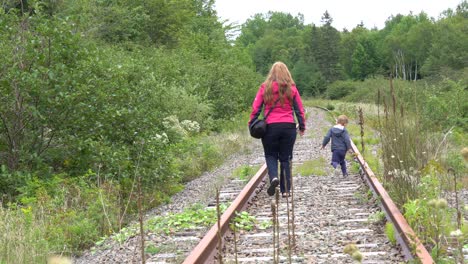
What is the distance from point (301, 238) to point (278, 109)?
8.00 feet

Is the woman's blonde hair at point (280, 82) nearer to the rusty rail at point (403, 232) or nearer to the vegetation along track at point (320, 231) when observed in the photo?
the vegetation along track at point (320, 231)

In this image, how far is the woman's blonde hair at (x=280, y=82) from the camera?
725 centimetres

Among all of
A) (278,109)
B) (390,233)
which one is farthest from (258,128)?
(390,233)

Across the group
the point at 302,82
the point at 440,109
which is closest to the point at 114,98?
the point at 440,109

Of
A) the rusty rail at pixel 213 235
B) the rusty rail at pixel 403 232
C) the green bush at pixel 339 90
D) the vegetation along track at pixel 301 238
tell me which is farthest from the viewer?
the green bush at pixel 339 90

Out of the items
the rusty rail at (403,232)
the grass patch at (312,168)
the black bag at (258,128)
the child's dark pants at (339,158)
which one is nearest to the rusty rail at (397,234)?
the rusty rail at (403,232)

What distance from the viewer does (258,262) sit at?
452cm

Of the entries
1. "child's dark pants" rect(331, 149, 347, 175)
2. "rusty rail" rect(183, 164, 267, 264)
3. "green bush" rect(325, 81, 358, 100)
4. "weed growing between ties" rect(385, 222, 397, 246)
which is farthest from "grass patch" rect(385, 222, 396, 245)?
"green bush" rect(325, 81, 358, 100)

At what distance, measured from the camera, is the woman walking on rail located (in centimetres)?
729

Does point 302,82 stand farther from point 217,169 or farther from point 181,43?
point 217,169

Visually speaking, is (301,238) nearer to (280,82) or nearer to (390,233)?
(390,233)

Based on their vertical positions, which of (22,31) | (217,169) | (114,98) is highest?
(22,31)

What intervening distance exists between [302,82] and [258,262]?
4137 inches

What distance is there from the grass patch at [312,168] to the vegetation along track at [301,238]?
1.93 meters
